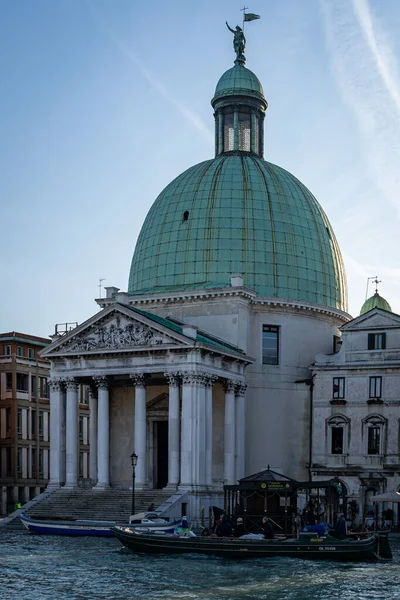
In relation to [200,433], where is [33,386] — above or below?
above

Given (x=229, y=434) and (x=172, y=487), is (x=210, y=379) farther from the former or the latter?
(x=172, y=487)

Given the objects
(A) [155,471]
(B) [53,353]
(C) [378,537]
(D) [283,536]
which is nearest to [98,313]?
(B) [53,353]

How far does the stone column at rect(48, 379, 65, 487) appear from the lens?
60.8 m

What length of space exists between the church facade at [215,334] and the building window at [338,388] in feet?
11.5

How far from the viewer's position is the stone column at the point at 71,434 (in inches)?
2367

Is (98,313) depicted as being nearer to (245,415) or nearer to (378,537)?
(245,415)

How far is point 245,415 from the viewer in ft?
210

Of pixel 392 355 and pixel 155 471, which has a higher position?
pixel 392 355

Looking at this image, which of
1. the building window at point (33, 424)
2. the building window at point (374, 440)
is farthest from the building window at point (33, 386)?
the building window at point (374, 440)

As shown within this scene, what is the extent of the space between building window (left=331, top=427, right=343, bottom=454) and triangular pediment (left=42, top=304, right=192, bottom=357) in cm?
1059

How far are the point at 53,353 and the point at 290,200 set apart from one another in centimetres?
1858

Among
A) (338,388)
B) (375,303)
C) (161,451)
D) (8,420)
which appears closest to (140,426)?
(161,451)

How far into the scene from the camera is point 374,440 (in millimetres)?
59156

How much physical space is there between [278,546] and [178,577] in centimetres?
626
